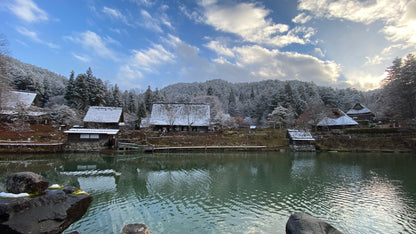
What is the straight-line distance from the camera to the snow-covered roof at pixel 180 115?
42.8 m

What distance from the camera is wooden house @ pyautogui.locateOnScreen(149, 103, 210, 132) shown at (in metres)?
42.6

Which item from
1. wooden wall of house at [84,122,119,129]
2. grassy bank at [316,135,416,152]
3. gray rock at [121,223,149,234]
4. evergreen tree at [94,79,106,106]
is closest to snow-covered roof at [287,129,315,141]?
grassy bank at [316,135,416,152]

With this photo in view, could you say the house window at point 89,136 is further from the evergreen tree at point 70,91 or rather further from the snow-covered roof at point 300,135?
the snow-covered roof at point 300,135

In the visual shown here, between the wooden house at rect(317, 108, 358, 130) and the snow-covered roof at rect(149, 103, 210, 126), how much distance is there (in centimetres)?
2681

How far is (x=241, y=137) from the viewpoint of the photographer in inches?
1515

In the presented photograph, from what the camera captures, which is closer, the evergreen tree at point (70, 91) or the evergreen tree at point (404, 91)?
the evergreen tree at point (404, 91)

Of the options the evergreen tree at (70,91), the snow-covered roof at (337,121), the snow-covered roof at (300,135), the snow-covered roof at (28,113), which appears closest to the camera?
the snow-covered roof at (300,135)

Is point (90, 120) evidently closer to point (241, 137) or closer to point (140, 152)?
point (140, 152)

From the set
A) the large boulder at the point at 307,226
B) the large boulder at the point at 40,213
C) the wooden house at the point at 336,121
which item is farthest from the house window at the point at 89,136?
the wooden house at the point at 336,121

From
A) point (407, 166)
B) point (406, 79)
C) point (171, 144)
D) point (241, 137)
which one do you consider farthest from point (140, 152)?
point (406, 79)

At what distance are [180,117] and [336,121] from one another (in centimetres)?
3567

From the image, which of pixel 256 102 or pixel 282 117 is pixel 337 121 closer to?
pixel 282 117

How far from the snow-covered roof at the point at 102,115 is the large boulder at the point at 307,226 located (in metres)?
40.0

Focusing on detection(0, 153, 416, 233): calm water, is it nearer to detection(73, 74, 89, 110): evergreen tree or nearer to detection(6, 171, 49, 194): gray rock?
detection(6, 171, 49, 194): gray rock
